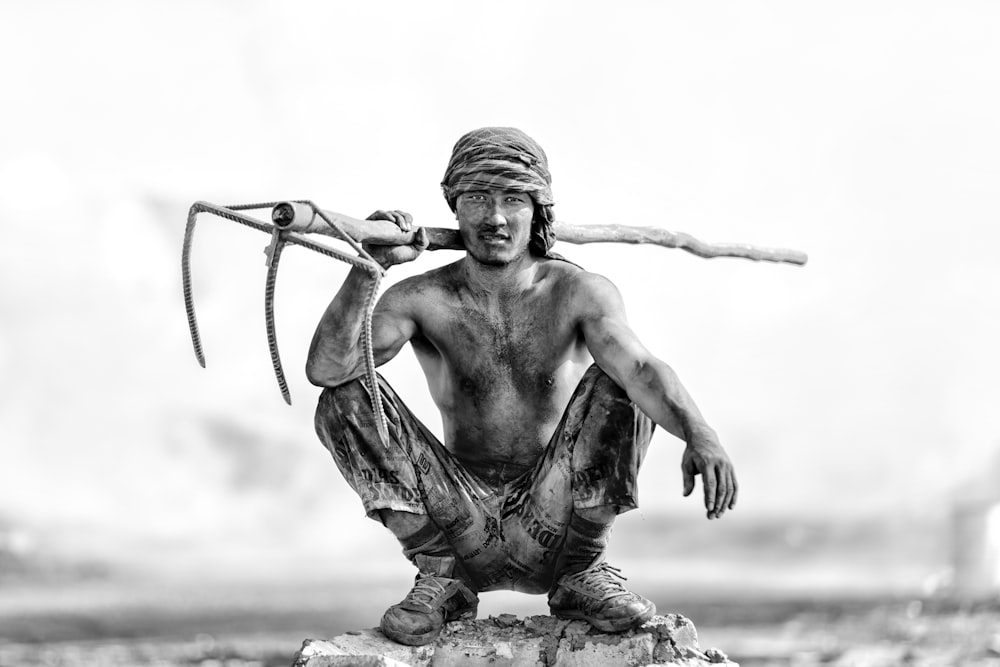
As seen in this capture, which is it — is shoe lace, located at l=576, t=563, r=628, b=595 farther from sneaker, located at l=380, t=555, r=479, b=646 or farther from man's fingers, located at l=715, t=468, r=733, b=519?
man's fingers, located at l=715, t=468, r=733, b=519

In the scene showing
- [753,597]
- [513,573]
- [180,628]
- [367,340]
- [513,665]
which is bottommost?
[513,665]

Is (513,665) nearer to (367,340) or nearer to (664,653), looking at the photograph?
(664,653)

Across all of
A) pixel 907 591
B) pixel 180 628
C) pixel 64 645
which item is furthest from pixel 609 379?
pixel 907 591

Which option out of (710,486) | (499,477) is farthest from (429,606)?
(710,486)

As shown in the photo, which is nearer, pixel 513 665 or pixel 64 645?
pixel 513 665

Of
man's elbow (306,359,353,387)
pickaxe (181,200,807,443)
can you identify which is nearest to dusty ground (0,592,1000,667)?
man's elbow (306,359,353,387)

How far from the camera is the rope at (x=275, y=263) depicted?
5977 millimetres

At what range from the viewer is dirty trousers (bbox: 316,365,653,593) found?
660 cm

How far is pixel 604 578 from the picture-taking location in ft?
22.5

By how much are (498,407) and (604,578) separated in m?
0.93

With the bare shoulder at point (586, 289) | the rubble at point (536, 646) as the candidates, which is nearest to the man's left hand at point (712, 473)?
the rubble at point (536, 646)

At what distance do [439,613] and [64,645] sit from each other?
14862mm

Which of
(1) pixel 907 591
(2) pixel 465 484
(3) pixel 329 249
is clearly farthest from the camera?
(1) pixel 907 591

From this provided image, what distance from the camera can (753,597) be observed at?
1102 inches
